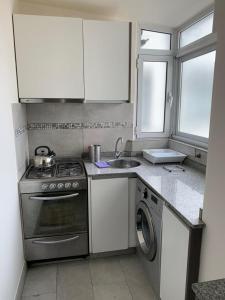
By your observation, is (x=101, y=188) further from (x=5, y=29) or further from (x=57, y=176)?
(x=5, y=29)

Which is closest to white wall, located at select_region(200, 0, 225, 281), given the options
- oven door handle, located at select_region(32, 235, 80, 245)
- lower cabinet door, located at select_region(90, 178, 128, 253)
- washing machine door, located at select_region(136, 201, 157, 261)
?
washing machine door, located at select_region(136, 201, 157, 261)

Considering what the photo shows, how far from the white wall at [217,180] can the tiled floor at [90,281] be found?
94cm

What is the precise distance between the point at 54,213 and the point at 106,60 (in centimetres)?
150

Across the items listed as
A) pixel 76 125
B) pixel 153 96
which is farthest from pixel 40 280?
pixel 153 96

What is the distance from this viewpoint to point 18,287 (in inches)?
70.4

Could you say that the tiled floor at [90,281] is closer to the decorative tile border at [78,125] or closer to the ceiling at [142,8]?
the decorative tile border at [78,125]

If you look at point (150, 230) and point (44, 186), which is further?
point (44, 186)

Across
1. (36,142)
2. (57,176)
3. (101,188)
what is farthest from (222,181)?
(36,142)

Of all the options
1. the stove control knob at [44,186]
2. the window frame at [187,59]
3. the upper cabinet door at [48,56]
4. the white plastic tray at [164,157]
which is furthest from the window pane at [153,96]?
the stove control knob at [44,186]

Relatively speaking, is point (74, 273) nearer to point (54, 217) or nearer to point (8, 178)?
point (54, 217)

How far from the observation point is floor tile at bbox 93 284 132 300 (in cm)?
185

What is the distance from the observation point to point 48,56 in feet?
6.88

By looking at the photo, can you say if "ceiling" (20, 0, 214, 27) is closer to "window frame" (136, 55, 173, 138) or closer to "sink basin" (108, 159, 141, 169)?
"window frame" (136, 55, 173, 138)

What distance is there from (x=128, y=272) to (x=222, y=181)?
57.7 inches
